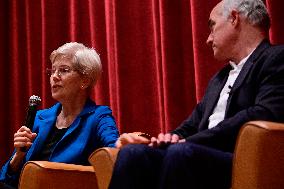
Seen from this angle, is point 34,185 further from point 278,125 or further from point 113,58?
point 113,58

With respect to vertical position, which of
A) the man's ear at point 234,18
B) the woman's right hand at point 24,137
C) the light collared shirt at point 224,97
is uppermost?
the man's ear at point 234,18

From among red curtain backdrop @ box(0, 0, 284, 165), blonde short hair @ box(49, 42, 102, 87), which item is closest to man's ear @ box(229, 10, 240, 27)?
red curtain backdrop @ box(0, 0, 284, 165)

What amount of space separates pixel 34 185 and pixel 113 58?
1.24 meters

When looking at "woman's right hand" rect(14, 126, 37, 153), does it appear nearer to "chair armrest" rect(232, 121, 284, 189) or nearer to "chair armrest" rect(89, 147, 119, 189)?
Answer: "chair armrest" rect(89, 147, 119, 189)

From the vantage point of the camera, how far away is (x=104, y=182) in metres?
1.65

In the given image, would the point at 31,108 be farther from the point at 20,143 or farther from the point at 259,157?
the point at 259,157

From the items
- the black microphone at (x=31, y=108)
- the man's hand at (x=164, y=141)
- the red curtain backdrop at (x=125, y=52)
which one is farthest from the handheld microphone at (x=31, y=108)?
the red curtain backdrop at (x=125, y=52)

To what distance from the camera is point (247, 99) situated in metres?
1.72

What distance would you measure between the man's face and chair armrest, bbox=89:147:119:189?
588mm

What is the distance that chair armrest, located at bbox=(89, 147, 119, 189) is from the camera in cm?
162

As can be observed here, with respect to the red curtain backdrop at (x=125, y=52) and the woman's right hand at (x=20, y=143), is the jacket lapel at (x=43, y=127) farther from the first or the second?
the red curtain backdrop at (x=125, y=52)

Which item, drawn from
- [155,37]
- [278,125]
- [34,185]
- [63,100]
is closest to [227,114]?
[278,125]

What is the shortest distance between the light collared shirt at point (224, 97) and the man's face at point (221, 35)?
2.3 inches

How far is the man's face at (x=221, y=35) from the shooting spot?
193cm
